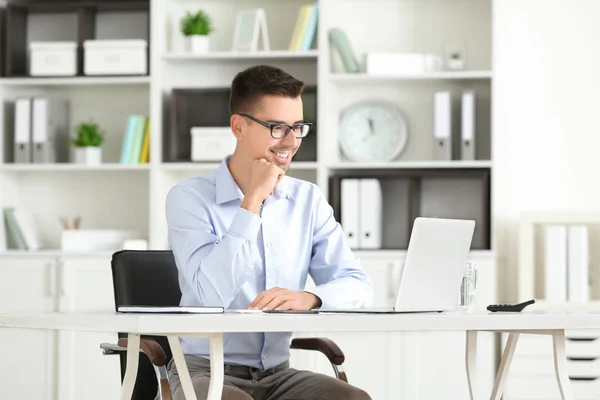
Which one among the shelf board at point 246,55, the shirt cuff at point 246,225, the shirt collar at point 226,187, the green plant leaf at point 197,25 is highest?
the green plant leaf at point 197,25

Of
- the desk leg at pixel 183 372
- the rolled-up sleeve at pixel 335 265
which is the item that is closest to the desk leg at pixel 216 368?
the desk leg at pixel 183 372

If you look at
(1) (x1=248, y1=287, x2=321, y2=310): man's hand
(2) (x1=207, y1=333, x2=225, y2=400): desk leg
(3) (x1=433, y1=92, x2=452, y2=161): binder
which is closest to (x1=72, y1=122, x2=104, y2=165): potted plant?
(3) (x1=433, y1=92, x2=452, y2=161): binder

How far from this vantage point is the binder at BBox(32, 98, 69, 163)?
451cm

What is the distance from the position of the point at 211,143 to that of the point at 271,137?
2.13 meters

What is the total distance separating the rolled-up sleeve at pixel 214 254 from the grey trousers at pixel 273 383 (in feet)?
0.56

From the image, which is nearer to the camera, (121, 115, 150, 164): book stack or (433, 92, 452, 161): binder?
(433, 92, 452, 161): binder

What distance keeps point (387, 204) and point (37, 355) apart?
1.80 metres

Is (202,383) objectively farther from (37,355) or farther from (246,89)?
(37,355)

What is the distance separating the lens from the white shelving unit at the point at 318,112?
4172mm

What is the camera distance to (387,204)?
4.51 metres

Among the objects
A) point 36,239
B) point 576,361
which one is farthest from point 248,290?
point 36,239

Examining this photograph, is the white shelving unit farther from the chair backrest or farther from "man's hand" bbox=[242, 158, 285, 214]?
"man's hand" bbox=[242, 158, 285, 214]

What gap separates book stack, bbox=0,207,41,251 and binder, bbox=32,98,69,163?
0.28 metres

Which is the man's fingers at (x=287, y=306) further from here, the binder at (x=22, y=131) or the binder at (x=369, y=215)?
the binder at (x=22, y=131)
